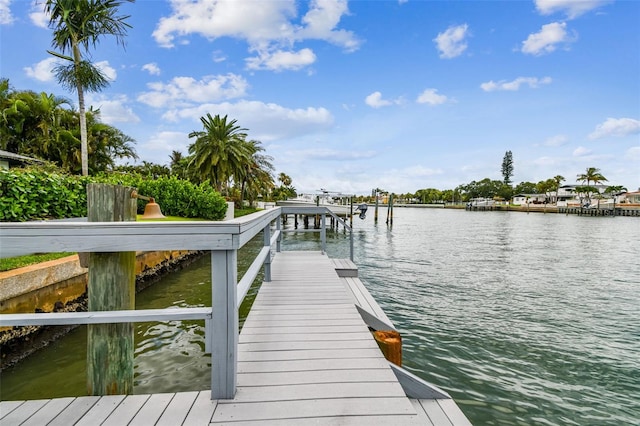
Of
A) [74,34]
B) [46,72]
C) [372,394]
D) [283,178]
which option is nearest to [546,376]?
[372,394]

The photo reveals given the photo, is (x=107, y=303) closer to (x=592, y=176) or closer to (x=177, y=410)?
(x=177, y=410)

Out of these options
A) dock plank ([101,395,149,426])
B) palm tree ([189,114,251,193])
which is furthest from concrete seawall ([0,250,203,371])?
palm tree ([189,114,251,193])

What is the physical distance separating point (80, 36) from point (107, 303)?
21.4 metres

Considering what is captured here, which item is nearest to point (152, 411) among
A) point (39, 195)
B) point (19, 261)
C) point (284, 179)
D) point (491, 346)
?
point (19, 261)

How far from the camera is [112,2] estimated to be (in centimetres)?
1780

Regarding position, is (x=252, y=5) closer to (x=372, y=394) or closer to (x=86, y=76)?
(x=86, y=76)

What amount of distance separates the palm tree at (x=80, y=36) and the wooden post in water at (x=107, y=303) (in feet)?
59.2

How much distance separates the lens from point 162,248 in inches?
72.2

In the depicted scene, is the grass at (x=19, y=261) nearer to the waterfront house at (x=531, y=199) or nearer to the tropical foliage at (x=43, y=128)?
the tropical foliage at (x=43, y=128)

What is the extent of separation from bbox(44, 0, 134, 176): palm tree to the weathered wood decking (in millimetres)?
18243

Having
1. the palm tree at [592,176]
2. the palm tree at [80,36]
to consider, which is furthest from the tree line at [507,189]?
the palm tree at [80,36]

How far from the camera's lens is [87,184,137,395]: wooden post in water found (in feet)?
6.89

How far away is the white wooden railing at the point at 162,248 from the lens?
1.70 metres

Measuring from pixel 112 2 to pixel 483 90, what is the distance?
27.0 metres
